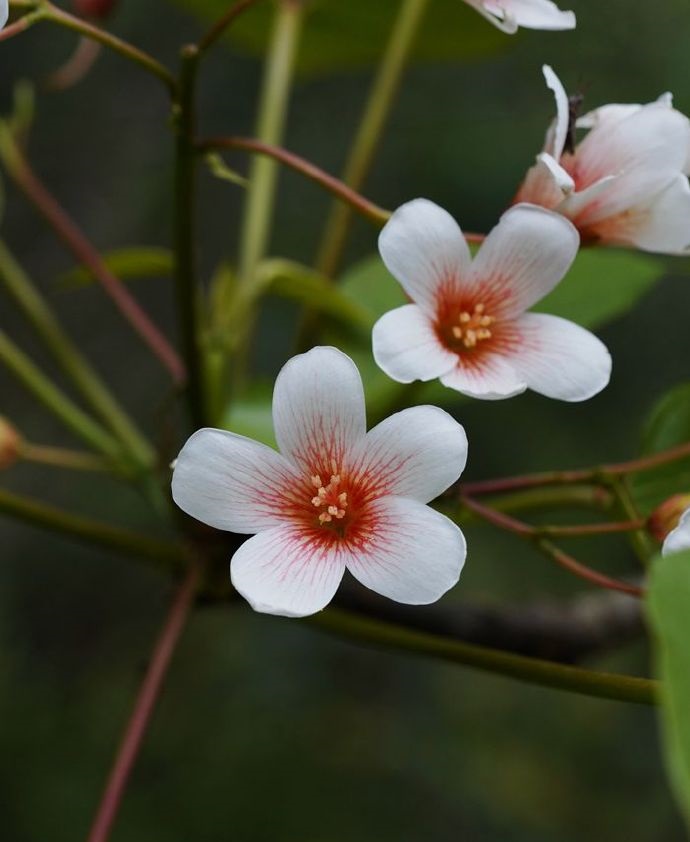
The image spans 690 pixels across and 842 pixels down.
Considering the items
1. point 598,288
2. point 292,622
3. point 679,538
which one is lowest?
point 679,538

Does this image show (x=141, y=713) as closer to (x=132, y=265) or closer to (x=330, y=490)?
(x=330, y=490)

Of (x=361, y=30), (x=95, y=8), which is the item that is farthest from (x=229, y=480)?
(x=361, y=30)

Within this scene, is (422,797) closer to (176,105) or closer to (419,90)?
(176,105)

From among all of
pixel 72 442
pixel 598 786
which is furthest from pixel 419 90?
pixel 598 786

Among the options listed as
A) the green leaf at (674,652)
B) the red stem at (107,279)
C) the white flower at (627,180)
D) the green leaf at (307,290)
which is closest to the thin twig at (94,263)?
the red stem at (107,279)

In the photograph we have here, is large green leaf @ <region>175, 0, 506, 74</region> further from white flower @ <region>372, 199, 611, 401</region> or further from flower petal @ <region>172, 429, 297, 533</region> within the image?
flower petal @ <region>172, 429, 297, 533</region>

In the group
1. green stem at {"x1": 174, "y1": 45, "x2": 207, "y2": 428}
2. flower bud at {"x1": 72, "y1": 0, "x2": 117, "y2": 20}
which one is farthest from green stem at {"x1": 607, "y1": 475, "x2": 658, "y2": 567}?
flower bud at {"x1": 72, "y1": 0, "x2": 117, "y2": 20}

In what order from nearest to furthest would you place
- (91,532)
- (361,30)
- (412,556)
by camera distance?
(412,556)
(91,532)
(361,30)
